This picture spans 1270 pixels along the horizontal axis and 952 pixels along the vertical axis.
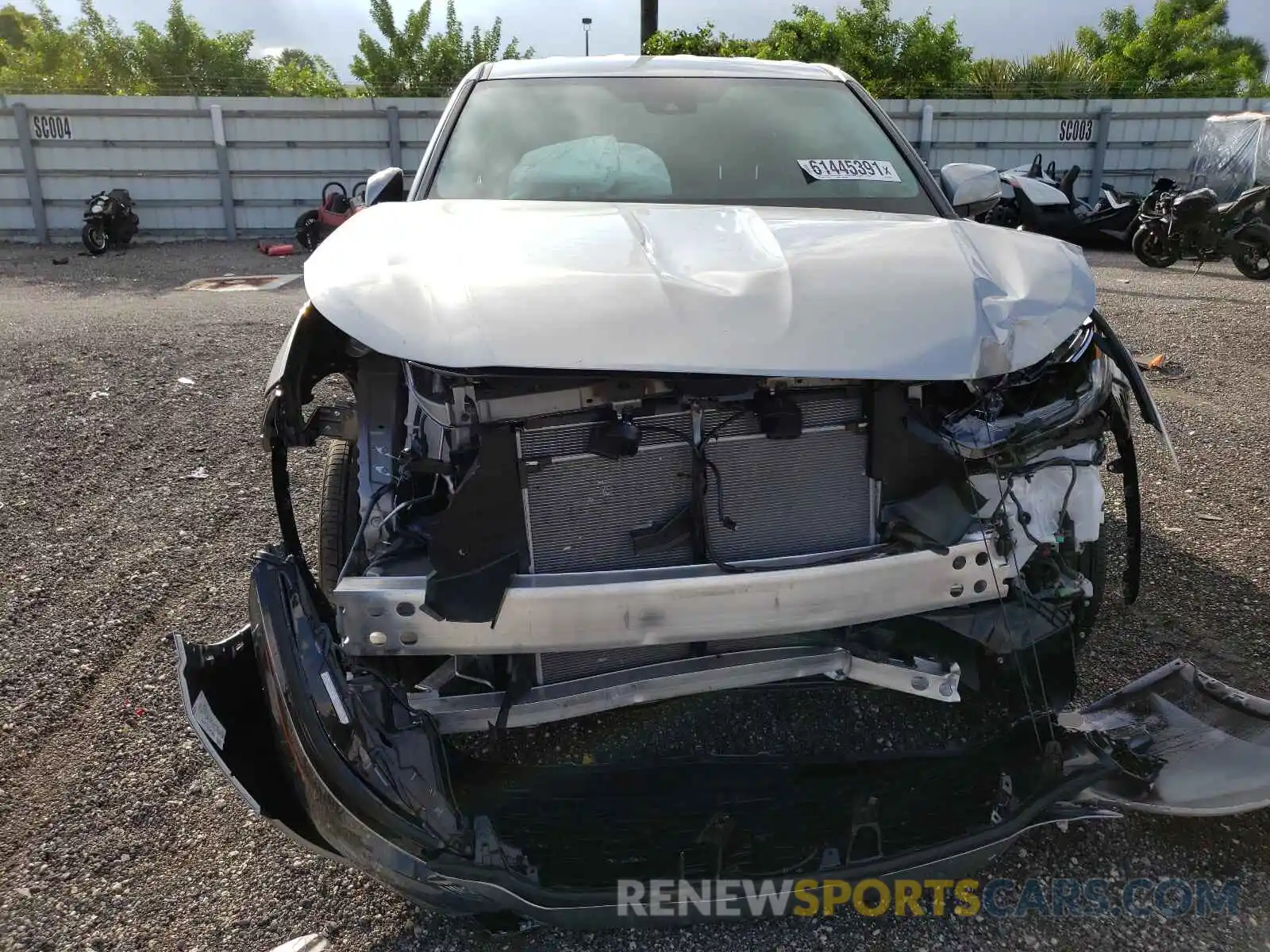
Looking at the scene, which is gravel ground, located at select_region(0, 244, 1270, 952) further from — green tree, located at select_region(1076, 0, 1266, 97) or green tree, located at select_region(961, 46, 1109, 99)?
green tree, located at select_region(1076, 0, 1266, 97)

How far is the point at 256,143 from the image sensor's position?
13.9m

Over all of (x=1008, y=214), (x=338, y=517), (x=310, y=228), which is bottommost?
(x=338, y=517)

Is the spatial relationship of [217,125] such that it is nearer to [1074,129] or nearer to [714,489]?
[1074,129]

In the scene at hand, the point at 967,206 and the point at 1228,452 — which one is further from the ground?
the point at 967,206

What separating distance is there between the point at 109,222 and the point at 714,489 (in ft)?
45.9

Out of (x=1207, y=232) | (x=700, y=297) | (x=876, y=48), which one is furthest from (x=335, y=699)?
(x=876, y=48)

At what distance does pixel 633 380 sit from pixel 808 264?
515mm

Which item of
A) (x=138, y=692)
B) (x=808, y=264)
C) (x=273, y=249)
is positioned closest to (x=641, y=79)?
(x=808, y=264)

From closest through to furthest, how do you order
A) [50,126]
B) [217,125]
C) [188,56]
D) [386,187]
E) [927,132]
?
[386,187], [50,126], [217,125], [927,132], [188,56]

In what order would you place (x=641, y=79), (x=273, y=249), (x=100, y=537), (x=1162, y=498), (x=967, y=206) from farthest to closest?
(x=273, y=249), (x=1162, y=498), (x=100, y=537), (x=641, y=79), (x=967, y=206)

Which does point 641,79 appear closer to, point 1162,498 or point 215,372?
A: point 1162,498

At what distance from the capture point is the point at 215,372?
6.12 m

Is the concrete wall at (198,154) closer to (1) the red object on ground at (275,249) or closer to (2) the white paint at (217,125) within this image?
(2) the white paint at (217,125)

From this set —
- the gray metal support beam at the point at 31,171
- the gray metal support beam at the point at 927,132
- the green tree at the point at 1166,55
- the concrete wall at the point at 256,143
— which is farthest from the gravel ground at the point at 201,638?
the green tree at the point at 1166,55
